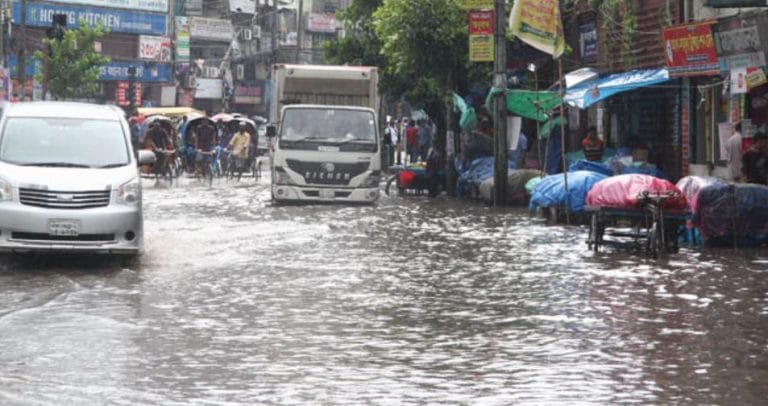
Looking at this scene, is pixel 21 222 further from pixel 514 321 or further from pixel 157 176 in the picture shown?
pixel 157 176

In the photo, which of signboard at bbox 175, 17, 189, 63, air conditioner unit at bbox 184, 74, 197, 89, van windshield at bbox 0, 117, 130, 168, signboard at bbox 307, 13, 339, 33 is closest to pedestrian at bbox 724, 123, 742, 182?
van windshield at bbox 0, 117, 130, 168

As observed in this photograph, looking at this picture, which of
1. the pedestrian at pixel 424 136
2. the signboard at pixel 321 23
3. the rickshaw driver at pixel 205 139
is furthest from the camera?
the signboard at pixel 321 23

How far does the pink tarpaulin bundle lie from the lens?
63.1ft

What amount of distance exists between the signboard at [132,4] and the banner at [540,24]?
66.0 meters

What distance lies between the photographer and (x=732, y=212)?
2062 centimetres

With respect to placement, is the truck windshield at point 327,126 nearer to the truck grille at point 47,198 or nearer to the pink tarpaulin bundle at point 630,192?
the pink tarpaulin bundle at point 630,192

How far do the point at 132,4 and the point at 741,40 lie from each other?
73.4 metres

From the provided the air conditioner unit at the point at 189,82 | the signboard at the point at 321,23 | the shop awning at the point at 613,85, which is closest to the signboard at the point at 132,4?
the air conditioner unit at the point at 189,82

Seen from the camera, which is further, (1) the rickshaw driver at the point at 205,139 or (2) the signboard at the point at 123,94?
(2) the signboard at the point at 123,94

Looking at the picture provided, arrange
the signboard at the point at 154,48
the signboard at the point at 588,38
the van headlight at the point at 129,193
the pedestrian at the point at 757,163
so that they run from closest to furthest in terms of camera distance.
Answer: the van headlight at the point at 129,193
the pedestrian at the point at 757,163
the signboard at the point at 588,38
the signboard at the point at 154,48

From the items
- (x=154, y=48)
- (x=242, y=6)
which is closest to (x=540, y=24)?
(x=154, y=48)

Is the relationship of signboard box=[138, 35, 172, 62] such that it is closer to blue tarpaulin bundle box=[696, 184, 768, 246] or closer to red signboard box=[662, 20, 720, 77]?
red signboard box=[662, 20, 720, 77]

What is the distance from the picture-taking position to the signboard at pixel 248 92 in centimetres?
10256

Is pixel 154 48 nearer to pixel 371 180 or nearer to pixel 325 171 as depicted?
pixel 371 180
